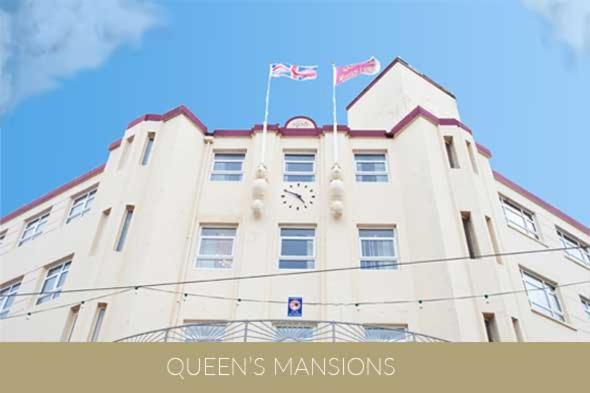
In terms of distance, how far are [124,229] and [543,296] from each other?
41.3ft

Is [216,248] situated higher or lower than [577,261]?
lower

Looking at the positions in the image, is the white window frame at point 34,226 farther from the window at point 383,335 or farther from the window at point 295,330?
the window at point 383,335

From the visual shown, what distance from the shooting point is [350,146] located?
19.0 meters

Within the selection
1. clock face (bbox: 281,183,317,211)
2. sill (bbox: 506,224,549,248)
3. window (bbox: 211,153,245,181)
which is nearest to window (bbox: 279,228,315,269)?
clock face (bbox: 281,183,317,211)

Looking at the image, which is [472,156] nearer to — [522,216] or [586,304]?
[522,216]

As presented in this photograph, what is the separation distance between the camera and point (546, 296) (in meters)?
17.3

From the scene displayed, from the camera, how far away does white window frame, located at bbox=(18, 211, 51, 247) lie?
67.2 feet

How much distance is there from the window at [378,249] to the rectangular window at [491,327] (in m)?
2.61

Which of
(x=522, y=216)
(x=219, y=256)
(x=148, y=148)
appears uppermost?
(x=148, y=148)

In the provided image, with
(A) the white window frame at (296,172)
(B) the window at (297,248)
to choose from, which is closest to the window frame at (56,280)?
(B) the window at (297,248)

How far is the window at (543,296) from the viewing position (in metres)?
16.7

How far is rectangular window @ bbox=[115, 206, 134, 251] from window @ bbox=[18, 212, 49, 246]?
5.69m

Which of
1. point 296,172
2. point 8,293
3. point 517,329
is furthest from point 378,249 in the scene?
point 8,293
